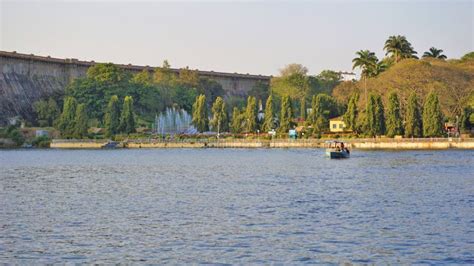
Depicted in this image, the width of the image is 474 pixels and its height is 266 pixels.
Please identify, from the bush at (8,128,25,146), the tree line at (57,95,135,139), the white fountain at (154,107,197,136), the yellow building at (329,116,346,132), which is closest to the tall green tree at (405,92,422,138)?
the yellow building at (329,116,346,132)

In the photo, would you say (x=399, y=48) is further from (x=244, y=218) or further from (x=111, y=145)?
(x=244, y=218)

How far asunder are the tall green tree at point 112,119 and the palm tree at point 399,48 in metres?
49.3

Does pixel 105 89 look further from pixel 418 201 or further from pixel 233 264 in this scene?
pixel 233 264

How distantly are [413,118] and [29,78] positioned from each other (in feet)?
271

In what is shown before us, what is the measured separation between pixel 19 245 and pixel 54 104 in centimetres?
12130

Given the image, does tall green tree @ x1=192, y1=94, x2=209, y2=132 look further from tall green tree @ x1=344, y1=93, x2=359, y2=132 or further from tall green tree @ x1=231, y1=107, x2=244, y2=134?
tall green tree @ x1=344, y1=93, x2=359, y2=132

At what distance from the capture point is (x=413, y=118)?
105 metres

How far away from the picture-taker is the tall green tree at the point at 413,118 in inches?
4112

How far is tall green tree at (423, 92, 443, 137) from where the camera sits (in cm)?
10244

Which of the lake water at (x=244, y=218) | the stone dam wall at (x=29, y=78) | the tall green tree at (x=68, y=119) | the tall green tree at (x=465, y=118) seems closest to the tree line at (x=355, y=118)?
the tall green tree at (x=465, y=118)

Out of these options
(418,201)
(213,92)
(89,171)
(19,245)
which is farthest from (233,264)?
(213,92)

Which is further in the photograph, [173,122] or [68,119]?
[173,122]

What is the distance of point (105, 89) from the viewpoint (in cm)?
15375

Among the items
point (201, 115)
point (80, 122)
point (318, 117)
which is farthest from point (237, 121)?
point (80, 122)
